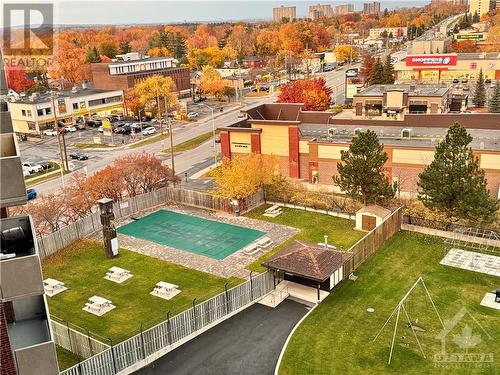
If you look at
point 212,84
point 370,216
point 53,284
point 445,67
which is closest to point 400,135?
point 370,216

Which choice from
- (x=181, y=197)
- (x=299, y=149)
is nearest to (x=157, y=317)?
(x=181, y=197)

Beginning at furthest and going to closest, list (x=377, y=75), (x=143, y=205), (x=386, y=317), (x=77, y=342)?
(x=377, y=75), (x=143, y=205), (x=386, y=317), (x=77, y=342)

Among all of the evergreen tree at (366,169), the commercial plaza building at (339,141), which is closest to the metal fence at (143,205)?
the commercial plaza building at (339,141)

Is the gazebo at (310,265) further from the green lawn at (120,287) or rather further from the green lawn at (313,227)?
the green lawn at (313,227)

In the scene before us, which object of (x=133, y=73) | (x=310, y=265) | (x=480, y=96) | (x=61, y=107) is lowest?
(x=310, y=265)

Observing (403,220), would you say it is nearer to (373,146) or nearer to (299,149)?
(373,146)

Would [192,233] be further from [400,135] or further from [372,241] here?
[400,135]
